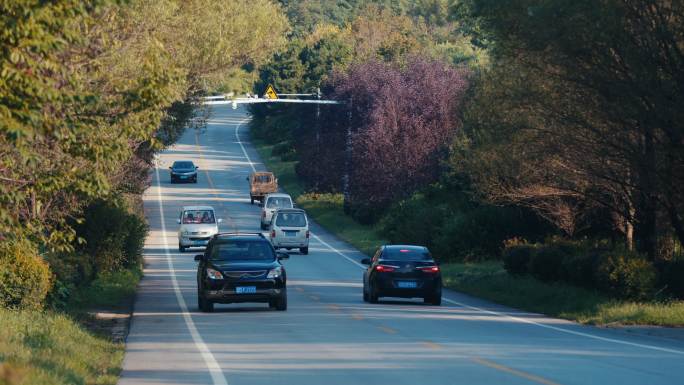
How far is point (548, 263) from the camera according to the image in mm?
32094

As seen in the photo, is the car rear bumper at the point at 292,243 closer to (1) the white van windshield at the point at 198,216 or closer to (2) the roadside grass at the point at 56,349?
(1) the white van windshield at the point at 198,216

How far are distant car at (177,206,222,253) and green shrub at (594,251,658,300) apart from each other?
1052 inches

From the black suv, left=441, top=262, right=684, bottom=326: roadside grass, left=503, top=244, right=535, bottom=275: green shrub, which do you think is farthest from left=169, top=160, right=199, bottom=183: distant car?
the black suv

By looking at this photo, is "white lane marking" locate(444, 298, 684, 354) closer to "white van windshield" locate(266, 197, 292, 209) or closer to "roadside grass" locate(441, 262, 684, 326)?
"roadside grass" locate(441, 262, 684, 326)

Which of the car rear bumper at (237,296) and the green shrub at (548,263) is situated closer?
the car rear bumper at (237,296)

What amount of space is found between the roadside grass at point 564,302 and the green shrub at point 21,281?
11.4 m

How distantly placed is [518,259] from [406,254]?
628 centimetres

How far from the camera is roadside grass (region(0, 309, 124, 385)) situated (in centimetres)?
1327

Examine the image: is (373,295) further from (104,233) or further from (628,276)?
(104,233)

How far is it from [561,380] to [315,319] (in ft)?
34.4

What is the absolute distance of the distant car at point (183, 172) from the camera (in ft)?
307

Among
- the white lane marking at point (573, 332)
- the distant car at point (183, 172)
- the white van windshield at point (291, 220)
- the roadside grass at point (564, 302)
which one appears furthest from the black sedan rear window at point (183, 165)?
the white lane marking at point (573, 332)

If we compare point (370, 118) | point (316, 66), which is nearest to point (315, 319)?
point (370, 118)

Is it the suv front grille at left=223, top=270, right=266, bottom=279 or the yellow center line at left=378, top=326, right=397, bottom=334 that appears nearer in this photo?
the yellow center line at left=378, top=326, right=397, bottom=334
